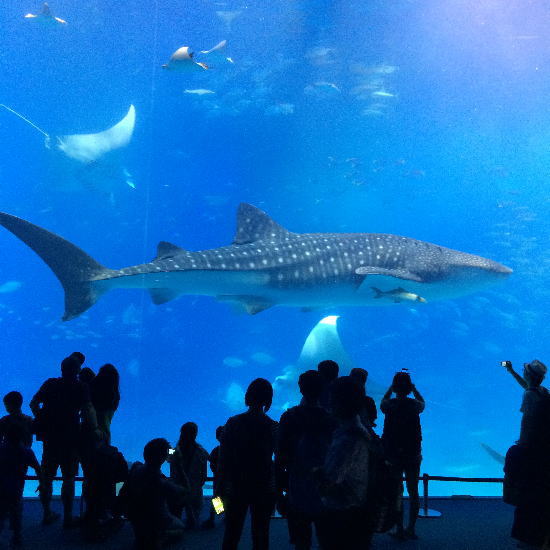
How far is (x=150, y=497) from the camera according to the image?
127 inches

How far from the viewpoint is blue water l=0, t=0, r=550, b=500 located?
28.9 metres

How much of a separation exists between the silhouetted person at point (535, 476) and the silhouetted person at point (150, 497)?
228 cm

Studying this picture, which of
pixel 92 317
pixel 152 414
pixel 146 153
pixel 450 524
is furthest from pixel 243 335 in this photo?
pixel 450 524

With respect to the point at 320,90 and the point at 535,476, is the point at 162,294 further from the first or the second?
the point at 320,90

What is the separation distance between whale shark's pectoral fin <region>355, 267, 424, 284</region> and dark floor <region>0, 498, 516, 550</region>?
3668 millimetres

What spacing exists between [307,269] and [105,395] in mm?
4554

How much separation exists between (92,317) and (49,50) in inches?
841

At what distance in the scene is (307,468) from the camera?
272 cm

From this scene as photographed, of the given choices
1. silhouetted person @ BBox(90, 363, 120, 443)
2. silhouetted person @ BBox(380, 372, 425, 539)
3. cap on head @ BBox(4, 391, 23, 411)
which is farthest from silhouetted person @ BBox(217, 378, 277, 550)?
cap on head @ BBox(4, 391, 23, 411)

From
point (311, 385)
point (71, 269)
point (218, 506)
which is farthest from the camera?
point (71, 269)

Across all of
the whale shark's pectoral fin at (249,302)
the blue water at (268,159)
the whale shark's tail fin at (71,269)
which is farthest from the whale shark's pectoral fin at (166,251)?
the blue water at (268,159)

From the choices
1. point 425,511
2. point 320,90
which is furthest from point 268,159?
point 425,511

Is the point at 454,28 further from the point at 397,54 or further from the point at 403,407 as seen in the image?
the point at 403,407

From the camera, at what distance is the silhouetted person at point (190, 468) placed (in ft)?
13.1
